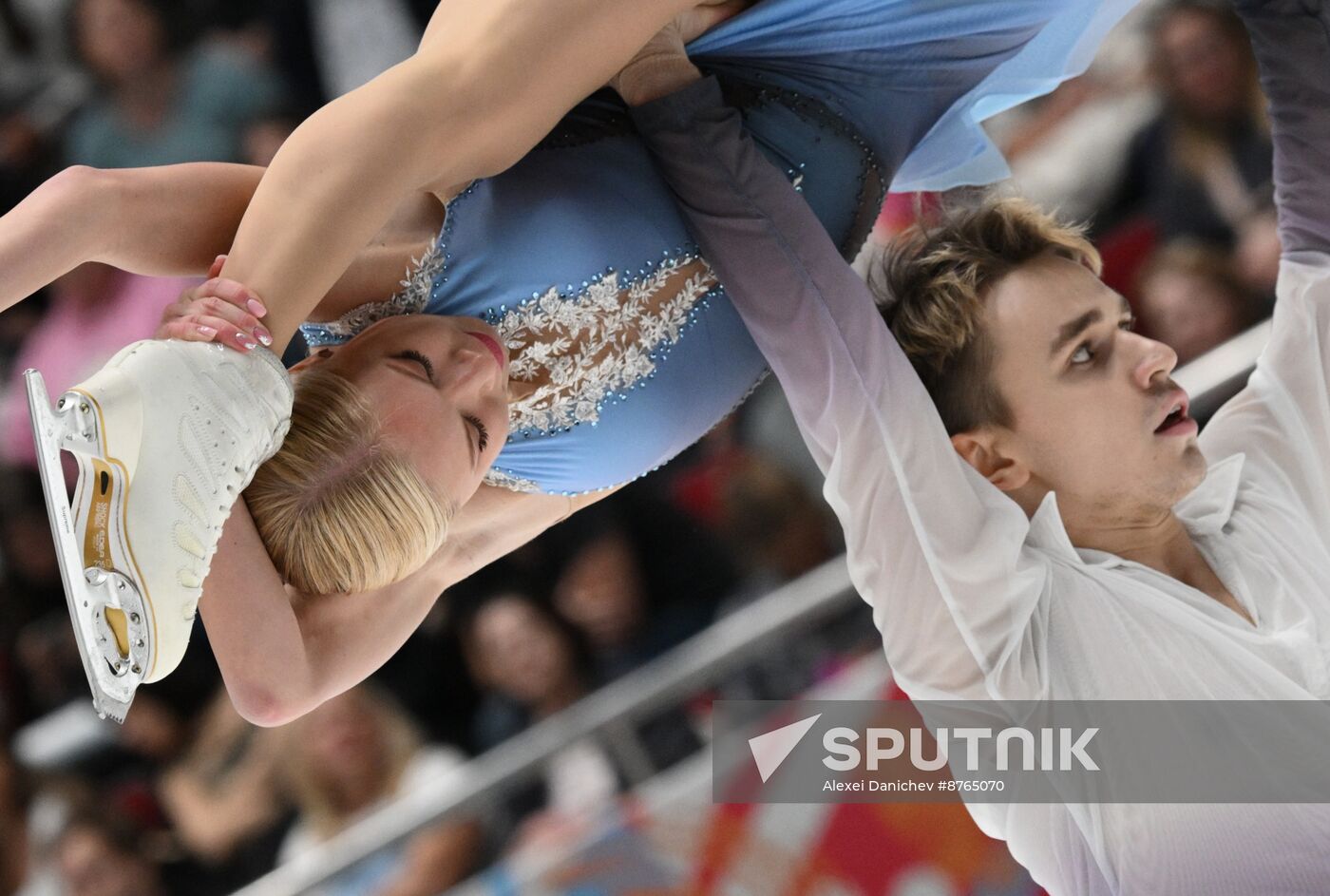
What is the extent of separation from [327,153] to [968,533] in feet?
2.67

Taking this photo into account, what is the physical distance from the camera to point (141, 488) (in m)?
1.16

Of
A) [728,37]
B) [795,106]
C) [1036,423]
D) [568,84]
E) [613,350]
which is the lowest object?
[1036,423]


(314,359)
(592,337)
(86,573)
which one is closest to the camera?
(86,573)

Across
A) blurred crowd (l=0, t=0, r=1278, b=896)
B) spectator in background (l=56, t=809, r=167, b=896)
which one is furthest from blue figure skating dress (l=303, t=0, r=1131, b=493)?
spectator in background (l=56, t=809, r=167, b=896)

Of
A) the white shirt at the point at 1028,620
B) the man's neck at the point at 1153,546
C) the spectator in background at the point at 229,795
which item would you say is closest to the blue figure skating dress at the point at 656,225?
the white shirt at the point at 1028,620

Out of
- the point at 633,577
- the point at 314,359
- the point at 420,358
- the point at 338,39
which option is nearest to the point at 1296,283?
the point at 420,358

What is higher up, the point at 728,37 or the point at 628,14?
the point at 628,14

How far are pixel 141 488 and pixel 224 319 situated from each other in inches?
6.4

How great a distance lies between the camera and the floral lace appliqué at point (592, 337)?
1.61m

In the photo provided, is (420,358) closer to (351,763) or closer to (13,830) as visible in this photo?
(351,763)

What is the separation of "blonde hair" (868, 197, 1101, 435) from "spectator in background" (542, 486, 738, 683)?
1156 millimetres

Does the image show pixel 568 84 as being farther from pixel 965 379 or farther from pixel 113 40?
pixel 113 40

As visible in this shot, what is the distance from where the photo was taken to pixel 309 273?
4.13 feet

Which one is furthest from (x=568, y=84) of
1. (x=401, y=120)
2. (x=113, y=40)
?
(x=113, y=40)
